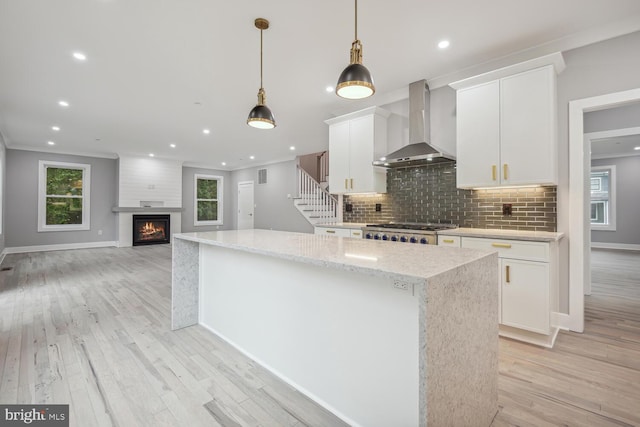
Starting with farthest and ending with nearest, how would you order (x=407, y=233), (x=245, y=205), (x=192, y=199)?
(x=245, y=205) < (x=192, y=199) < (x=407, y=233)

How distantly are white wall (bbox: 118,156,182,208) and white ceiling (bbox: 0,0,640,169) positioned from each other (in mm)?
3648

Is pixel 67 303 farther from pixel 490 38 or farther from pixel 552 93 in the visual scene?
pixel 552 93

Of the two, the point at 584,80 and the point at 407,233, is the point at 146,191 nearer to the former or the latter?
the point at 407,233

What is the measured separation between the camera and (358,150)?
422 centimetres

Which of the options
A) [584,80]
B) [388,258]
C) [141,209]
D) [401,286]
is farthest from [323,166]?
[401,286]

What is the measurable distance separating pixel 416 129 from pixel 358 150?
0.84 metres

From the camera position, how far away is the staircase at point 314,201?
7.33 metres

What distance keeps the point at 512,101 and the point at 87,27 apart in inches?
158

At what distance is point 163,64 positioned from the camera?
11.0 ft

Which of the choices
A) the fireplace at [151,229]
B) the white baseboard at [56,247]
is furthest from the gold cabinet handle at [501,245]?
the white baseboard at [56,247]

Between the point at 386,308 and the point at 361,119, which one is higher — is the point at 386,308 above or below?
below

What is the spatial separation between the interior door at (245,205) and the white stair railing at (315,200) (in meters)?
3.29

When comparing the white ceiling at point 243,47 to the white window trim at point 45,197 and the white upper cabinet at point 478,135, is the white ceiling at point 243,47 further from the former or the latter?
the white window trim at point 45,197

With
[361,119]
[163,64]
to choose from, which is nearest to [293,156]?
[361,119]
